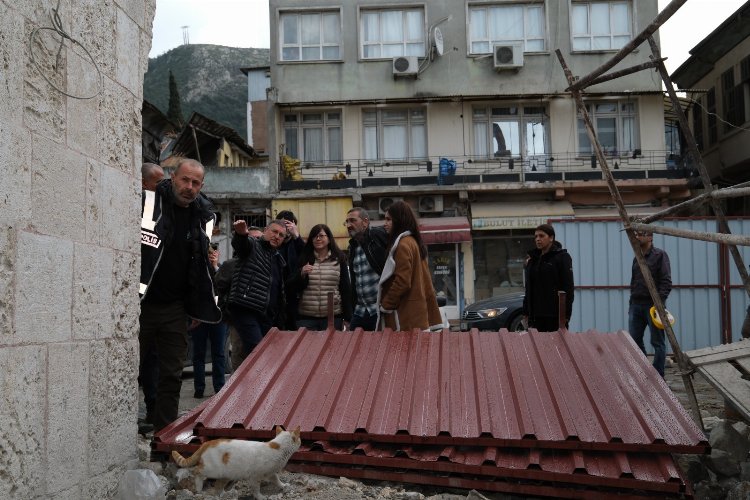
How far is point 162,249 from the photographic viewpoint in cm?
515

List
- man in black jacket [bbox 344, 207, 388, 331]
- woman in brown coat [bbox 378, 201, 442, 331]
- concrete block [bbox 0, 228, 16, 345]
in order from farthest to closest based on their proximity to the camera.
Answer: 1. man in black jacket [bbox 344, 207, 388, 331]
2. woman in brown coat [bbox 378, 201, 442, 331]
3. concrete block [bbox 0, 228, 16, 345]

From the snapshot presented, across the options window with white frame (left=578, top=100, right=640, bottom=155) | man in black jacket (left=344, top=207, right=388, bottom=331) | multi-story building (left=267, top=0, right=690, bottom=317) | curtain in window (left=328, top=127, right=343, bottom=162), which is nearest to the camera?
man in black jacket (left=344, top=207, right=388, bottom=331)

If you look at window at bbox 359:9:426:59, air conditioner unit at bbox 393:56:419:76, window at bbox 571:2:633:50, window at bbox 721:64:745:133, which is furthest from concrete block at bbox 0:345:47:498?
window at bbox 571:2:633:50

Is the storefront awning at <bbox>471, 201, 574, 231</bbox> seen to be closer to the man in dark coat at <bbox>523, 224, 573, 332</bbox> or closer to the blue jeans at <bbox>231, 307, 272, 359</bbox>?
the man in dark coat at <bbox>523, 224, 573, 332</bbox>

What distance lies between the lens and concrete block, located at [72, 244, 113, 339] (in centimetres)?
354

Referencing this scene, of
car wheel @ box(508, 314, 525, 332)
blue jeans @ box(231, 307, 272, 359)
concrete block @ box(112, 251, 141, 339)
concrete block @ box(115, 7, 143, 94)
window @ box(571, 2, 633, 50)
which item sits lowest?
car wheel @ box(508, 314, 525, 332)

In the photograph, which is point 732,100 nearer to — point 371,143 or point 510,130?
point 510,130

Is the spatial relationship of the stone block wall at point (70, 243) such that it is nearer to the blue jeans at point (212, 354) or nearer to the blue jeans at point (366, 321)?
the blue jeans at point (366, 321)

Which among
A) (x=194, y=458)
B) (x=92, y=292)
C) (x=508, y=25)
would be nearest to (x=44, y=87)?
(x=92, y=292)

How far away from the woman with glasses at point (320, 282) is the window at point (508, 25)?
1918 centimetres

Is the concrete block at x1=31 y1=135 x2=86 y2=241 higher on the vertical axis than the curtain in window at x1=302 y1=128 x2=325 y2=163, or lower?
lower

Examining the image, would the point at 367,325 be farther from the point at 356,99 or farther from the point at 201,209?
the point at 356,99

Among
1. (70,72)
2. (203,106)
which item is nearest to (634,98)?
(70,72)

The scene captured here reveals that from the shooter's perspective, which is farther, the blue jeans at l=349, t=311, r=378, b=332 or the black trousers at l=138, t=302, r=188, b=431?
the blue jeans at l=349, t=311, r=378, b=332
